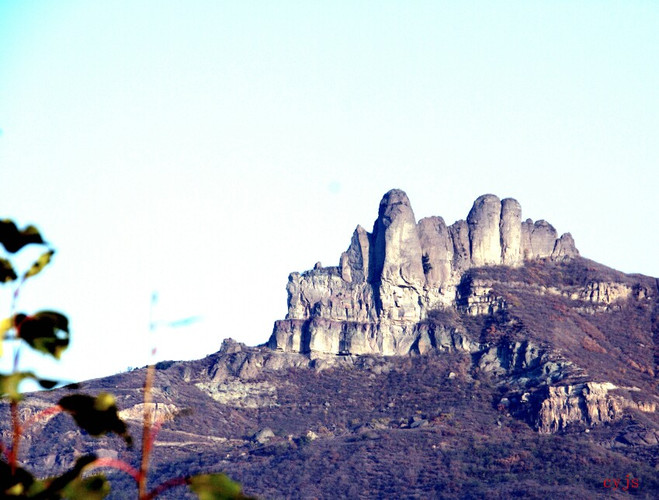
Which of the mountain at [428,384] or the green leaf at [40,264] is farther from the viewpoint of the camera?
the mountain at [428,384]

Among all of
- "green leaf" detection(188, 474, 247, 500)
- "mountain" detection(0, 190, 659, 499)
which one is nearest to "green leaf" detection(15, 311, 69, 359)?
"green leaf" detection(188, 474, 247, 500)

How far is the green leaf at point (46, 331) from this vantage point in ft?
15.4

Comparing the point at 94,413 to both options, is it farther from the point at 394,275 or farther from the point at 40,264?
the point at 394,275

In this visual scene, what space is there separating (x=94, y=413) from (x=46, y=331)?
0.38 meters

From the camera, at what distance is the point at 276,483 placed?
99438mm

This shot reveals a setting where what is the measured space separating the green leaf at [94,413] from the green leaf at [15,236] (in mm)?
635

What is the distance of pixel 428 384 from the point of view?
4968 inches

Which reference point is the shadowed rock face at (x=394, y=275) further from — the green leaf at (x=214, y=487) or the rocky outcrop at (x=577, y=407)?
the green leaf at (x=214, y=487)

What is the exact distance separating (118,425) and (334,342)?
126573mm

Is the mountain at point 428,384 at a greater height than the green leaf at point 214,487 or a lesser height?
greater

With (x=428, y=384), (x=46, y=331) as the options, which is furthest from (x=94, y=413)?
(x=428, y=384)

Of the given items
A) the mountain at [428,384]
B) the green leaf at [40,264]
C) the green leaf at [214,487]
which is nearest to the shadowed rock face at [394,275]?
the mountain at [428,384]

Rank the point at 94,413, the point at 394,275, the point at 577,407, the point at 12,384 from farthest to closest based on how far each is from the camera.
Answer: the point at 394,275 → the point at 577,407 → the point at 94,413 → the point at 12,384

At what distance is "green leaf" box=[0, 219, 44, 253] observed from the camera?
4.66 meters
